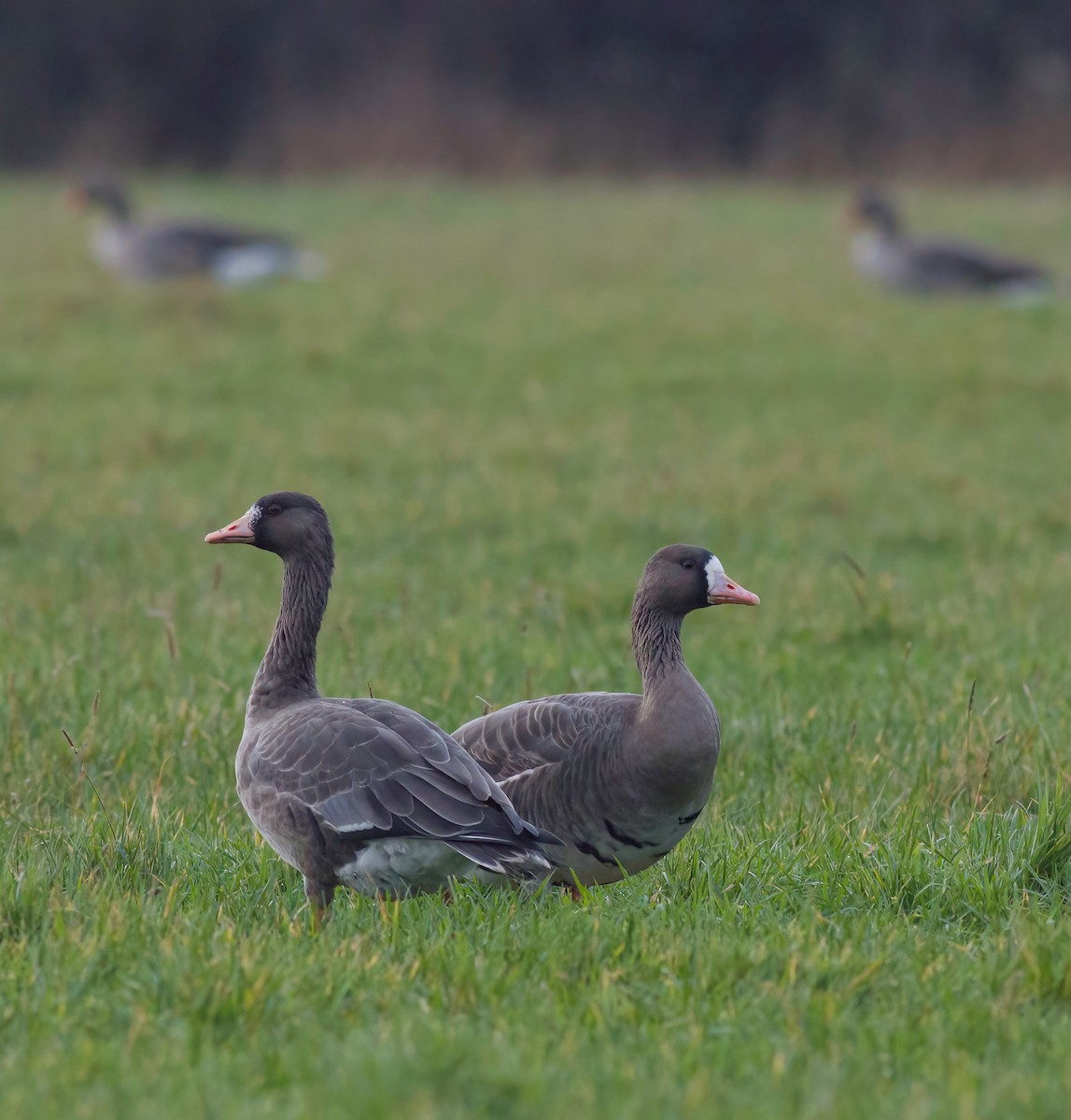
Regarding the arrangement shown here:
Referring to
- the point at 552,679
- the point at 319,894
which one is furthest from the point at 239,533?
the point at 552,679

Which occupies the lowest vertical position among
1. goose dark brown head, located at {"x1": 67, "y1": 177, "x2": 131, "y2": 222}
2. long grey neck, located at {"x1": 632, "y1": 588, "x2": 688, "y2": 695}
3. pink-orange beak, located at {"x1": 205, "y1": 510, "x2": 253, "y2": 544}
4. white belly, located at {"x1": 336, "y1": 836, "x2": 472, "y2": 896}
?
white belly, located at {"x1": 336, "y1": 836, "x2": 472, "y2": 896}

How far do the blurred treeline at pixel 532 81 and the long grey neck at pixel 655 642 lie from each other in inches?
1343

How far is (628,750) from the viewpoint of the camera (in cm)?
435

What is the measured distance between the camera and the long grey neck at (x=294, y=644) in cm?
482

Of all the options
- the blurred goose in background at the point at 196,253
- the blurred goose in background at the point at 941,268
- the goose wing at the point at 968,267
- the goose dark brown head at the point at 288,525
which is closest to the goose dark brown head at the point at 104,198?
the blurred goose in background at the point at 196,253

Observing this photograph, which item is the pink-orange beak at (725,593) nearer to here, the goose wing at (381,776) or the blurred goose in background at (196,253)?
the goose wing at (381,776)

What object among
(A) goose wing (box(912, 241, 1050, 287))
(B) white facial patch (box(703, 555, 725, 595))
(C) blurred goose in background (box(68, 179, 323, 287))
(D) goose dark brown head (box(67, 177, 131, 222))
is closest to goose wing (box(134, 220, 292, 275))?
(C) blurred goose in background (box(68, 179, 323, 287))

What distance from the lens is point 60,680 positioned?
6.10 meters

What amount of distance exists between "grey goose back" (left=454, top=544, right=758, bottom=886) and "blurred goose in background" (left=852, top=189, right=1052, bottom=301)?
15.8 meters

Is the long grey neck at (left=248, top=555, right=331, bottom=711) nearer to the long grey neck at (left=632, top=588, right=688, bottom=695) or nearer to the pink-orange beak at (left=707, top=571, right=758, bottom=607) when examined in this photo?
the long grey neck at (left=632, top=588, right=688, bottom=695)

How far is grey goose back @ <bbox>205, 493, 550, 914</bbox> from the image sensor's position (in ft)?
13.3

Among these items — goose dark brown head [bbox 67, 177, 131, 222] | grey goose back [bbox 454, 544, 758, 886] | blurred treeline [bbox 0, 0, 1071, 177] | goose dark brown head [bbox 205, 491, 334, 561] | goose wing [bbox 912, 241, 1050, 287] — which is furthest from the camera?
blurred treeline [bbox 0, 0, 1071, 177]

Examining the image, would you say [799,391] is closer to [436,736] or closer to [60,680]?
[60,680]

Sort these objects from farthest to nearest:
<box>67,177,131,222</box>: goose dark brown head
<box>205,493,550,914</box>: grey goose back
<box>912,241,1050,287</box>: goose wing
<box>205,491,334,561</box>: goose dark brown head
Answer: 1. <box>67,177,131,222</box>: goose dark brown head
2. <box>912,241,1050,287</box>: goose wing
3. <box>205,491,334,561</box>: goose dark brown head
4. <box>205,493,550,914</box>: grey goose back
